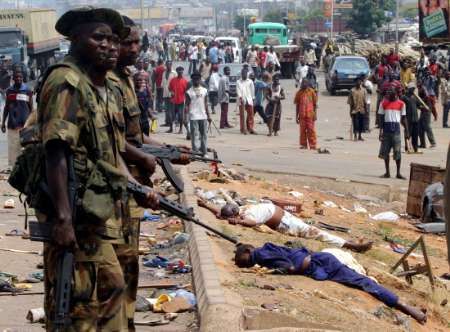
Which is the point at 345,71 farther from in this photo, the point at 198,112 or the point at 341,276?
the point at 341,276

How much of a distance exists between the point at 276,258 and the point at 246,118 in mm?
19566

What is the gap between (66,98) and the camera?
5.24 metres

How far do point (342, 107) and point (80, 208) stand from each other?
34.1m

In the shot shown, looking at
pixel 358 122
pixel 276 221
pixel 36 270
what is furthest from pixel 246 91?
pixel 36 270

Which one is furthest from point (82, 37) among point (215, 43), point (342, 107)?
point (215, 43)

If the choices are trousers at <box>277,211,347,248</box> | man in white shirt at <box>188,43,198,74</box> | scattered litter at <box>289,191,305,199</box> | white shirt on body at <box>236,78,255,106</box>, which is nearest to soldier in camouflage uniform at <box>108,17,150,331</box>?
trousers at <box>277,211,347,248</box>

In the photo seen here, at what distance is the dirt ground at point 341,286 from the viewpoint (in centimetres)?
845

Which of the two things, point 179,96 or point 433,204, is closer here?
point 433,204

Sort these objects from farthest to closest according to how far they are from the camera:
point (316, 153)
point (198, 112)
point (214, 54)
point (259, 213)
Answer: point (214, 54) → point (316, 153) → point (198, 112) → point (259, 213)

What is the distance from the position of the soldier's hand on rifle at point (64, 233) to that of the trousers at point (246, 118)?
23.2m

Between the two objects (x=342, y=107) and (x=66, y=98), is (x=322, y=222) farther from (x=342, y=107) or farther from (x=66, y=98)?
(x=342, y=107)

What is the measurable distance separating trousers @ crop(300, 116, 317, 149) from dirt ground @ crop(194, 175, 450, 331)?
8321 mm

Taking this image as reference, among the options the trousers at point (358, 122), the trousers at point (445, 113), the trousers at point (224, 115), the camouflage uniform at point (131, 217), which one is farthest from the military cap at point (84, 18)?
the trousers at point (445, 113)

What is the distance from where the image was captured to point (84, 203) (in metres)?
5.25
